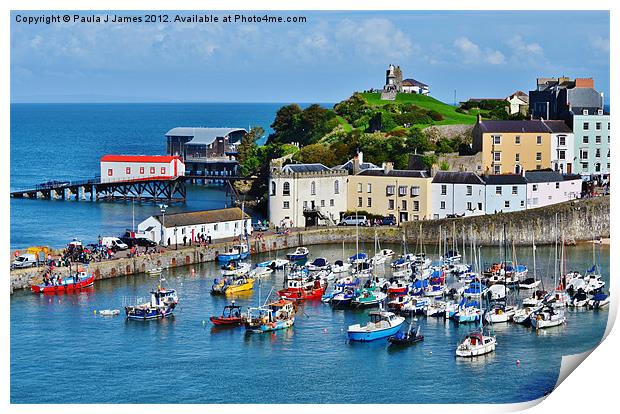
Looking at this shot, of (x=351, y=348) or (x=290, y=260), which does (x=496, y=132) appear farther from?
(x=351, y=348)

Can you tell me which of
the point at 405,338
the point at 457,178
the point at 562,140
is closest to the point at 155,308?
the point at 405,338

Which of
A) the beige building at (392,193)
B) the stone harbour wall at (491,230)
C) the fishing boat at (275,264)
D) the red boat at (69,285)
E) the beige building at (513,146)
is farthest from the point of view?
the beige building at (513,146)

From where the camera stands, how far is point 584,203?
92.9 feet

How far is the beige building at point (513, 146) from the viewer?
31200 mm

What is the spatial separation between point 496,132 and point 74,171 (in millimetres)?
20276

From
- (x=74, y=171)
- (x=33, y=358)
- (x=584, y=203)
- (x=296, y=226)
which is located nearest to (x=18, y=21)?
(x=33, y=358)

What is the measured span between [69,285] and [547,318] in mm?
8137

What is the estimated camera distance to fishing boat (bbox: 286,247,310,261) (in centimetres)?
2569

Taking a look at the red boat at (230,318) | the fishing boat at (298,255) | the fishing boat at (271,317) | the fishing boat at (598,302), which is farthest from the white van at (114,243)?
the fishing boat at (598,302)

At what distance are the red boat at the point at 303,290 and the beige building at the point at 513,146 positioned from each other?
990 centimetres

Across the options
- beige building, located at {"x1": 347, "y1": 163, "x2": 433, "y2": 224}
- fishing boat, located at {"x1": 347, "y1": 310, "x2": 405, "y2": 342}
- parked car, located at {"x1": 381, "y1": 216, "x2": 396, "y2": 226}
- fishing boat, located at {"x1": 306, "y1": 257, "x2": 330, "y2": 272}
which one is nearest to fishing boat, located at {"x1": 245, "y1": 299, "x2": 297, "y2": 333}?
fishing boat, located at {"x1": 347, "y1": 310, "x2": 405, "y2": 342}

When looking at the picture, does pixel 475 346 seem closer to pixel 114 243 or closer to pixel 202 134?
pixel 114 243

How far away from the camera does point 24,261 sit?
23031 mm

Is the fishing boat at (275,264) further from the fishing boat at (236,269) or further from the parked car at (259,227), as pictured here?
the parked car at (259,227)
